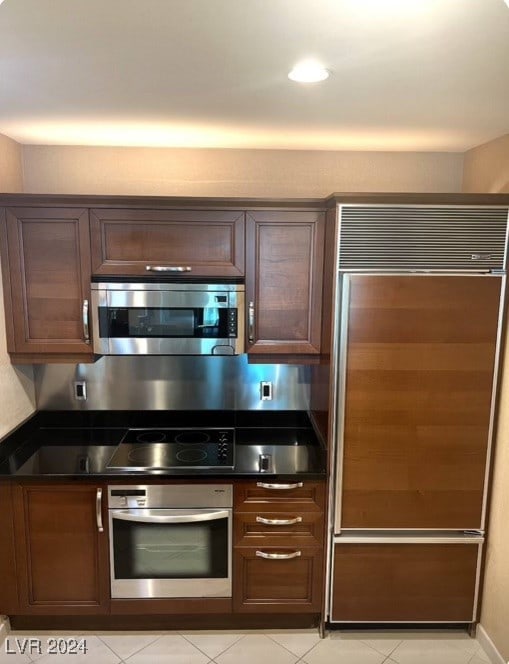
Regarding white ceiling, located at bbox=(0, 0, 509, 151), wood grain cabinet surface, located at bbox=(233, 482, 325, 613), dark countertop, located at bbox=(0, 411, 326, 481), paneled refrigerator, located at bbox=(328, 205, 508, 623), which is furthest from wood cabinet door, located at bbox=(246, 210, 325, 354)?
wood grain cabinet surface, located at bbox=(233, 482, 325, 613)

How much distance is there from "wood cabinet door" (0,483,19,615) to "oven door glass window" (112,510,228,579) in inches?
18.9

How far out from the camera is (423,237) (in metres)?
2.03

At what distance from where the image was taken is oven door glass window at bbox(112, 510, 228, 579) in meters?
2.23

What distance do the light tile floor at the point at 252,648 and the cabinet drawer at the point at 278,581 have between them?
0.50 ft

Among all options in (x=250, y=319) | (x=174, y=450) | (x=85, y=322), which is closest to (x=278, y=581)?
(x=174, y=450)

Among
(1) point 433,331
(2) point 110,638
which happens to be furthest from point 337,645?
(1) point 433,331

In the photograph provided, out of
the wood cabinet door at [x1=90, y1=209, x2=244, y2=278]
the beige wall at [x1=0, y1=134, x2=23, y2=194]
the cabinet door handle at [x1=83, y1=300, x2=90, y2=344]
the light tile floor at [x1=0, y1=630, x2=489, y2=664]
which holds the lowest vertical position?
the light tile floor at [x1=0, y1=630, x2=489, y2=664]

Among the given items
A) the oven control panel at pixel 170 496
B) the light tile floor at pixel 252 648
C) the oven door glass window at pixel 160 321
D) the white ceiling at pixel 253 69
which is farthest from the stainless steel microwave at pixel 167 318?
the light tile floor at pixel 252 648

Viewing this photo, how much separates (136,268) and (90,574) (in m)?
1.50

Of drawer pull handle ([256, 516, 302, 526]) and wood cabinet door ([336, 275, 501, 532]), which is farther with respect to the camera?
drawer pull handle ([256, 516, 302, 526])

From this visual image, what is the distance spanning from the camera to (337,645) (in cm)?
226

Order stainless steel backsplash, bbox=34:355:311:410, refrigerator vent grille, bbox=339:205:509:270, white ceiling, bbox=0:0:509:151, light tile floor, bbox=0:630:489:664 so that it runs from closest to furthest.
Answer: white ceiling, bbox=0:0:509:151 → refrigerator vent grille, bbox=339:205:509:270 → light tile floor, bbox=0:630:489:664 → stainless steel backsplash, bbox=34:355:311:410

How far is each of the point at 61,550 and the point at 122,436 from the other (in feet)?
2.14

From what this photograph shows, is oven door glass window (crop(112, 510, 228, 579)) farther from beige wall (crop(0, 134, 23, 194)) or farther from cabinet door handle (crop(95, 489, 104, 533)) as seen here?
beige wall (crop(0, 134, 23, 194))
